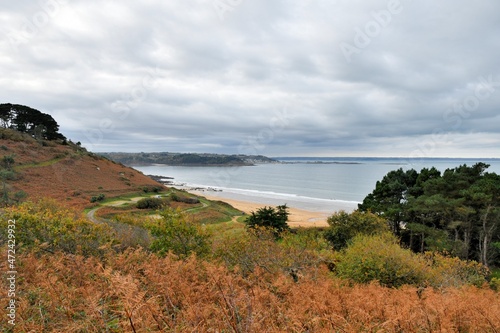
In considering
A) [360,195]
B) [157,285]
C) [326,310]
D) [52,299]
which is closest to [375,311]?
[326,310]

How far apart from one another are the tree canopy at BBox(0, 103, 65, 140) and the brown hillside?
29.3ft

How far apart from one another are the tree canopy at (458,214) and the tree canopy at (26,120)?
226 feet

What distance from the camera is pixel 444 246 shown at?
23.8 metres

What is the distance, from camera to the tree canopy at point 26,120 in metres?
65.2

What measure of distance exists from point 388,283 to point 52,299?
10953 mm

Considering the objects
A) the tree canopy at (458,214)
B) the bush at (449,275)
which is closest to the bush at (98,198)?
the tree canopy at (458,214)

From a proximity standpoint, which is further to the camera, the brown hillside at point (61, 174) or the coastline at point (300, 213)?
the coastline at point (300, 213)

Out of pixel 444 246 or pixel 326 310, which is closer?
pixel 326 310

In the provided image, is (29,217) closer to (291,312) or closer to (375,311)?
(291,312)

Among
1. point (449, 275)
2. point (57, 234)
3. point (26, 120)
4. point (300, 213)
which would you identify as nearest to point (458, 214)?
point (449, 275)

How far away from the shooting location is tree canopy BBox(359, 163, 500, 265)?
24.0m

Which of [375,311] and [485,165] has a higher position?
[485,165]

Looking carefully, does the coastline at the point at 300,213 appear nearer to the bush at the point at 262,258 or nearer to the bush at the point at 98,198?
the bush at the point at 98,198

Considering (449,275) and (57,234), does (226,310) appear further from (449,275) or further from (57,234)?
(449,275)
